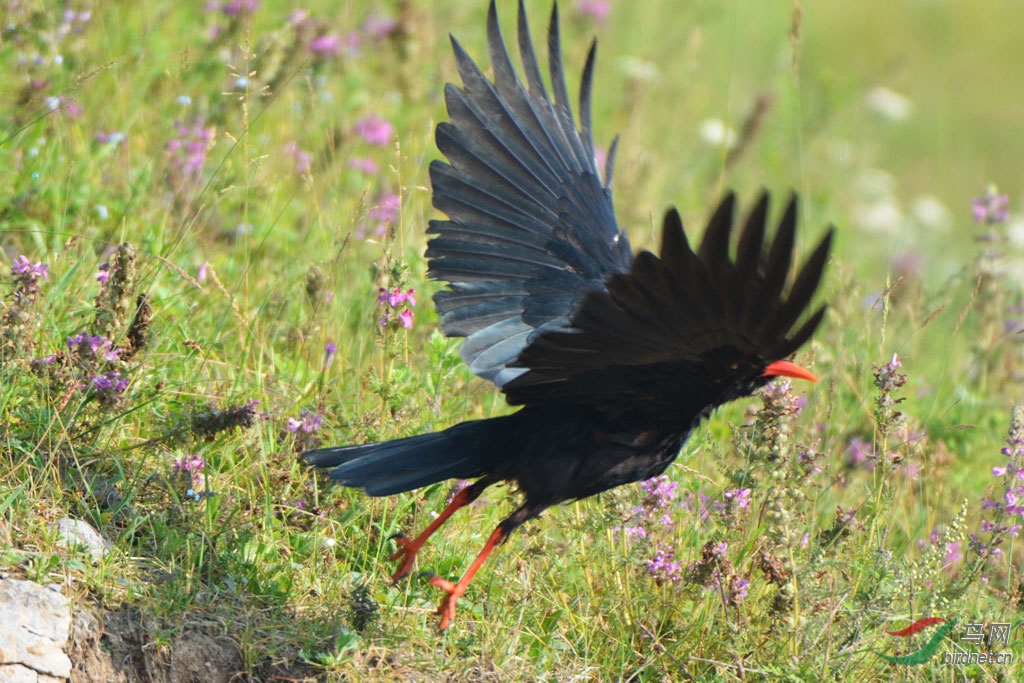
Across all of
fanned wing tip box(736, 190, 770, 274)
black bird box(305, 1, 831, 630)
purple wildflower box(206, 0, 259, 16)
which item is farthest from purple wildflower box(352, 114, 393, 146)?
fanned wing tip box(736, 190, 770, 274)

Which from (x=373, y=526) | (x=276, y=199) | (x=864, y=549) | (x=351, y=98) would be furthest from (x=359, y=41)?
(x=864, y=549)

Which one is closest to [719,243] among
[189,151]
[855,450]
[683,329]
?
[683,329]

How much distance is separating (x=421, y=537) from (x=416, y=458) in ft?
0.96

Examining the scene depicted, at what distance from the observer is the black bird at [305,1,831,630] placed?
8.59 ft

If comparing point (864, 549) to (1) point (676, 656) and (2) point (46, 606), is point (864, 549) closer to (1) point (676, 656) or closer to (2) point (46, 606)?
(1) point (676, 656)

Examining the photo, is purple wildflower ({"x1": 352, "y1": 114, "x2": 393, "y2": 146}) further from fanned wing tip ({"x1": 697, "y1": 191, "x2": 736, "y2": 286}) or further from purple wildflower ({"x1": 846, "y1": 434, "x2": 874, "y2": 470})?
fanned wing tip ({"x1": 697, "y1": 191, "x2": 736, "y2": 286})

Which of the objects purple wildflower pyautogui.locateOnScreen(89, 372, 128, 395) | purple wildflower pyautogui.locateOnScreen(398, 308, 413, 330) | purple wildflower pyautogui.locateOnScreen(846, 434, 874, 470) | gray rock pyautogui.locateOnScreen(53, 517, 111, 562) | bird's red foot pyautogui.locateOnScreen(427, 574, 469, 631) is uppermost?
purple wildflower pyautogui.locateOnScreen(398, 308, 413, 330)

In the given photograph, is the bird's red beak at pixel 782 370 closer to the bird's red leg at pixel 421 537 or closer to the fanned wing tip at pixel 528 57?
the bird's red leg at pixel 421 537

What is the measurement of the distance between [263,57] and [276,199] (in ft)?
2.36

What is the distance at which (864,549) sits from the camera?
142 inches

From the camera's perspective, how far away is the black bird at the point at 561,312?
2619 mm

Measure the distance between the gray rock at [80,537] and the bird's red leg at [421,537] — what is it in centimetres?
87

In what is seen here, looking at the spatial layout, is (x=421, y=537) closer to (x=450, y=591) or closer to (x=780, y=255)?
(x=450, y=591)

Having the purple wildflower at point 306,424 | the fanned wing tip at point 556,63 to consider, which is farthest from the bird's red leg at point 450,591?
the fanned wing tip at point 556,63
